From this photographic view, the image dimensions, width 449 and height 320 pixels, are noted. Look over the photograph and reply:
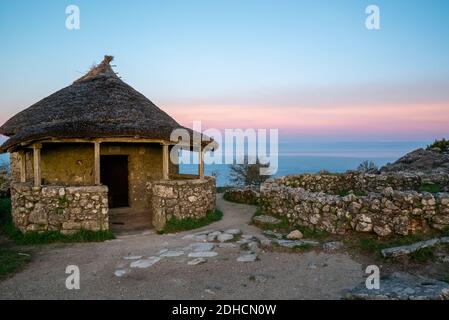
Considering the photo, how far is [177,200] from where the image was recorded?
33.1 ft

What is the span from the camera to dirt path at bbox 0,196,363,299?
17.7 feet

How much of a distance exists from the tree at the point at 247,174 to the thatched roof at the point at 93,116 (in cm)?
1389

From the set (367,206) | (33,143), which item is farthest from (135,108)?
(367,206)

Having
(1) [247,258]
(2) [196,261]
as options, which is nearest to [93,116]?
(2) [196,261]

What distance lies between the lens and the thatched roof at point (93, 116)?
31.7 ft

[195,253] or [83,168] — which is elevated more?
[83,168]

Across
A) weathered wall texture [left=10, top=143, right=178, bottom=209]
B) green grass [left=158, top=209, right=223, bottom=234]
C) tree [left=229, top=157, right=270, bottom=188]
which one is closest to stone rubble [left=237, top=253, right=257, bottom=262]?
green grass [left=158, top=209, right=223, bottom=234]

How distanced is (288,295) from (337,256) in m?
2.24

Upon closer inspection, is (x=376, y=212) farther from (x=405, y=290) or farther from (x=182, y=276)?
(x=182, y=276)

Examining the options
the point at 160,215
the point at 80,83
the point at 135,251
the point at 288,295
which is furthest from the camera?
the point at 80,83

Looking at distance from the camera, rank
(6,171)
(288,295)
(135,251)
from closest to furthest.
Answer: (288,295) → (135,251) → (6,171)

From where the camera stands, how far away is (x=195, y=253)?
7.42 meters
